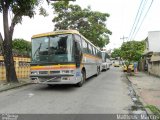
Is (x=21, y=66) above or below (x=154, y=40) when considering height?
below

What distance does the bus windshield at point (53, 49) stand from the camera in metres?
12.7

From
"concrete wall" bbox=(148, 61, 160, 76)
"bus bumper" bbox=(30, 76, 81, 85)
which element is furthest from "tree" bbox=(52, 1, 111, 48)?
"bus bumper" bbox=(30, 76, 81, 85)

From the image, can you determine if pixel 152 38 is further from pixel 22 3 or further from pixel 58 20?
pixel 22 3

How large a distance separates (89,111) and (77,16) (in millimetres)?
28556

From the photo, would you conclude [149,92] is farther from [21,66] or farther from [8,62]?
[21,66]

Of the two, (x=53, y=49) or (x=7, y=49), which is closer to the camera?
(x=53, y=49)

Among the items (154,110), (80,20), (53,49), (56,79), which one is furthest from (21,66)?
(80,20)


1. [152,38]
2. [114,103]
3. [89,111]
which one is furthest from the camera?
[152,38]

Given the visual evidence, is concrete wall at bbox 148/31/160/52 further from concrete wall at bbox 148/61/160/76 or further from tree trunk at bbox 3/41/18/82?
tree trunk at bbox 3/41/18/82

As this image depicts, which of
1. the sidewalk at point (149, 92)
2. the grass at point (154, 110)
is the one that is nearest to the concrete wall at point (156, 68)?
the sidewalk at point (149, 92)

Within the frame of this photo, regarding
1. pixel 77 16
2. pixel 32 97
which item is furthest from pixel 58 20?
pixel 32 97

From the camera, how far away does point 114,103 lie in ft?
32.0

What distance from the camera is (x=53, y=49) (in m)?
12.9

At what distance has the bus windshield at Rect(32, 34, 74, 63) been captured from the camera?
1266 centimetres
